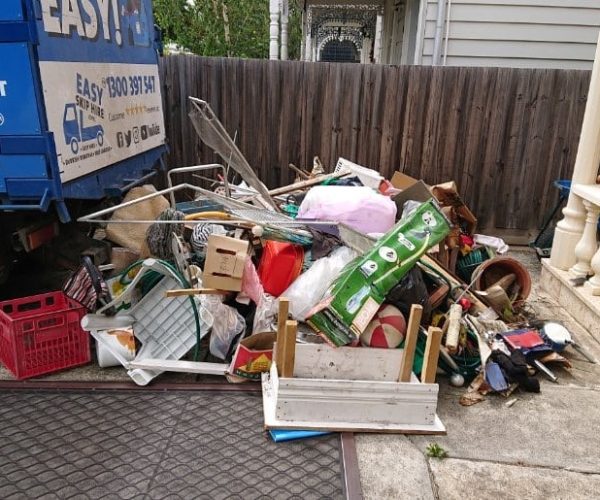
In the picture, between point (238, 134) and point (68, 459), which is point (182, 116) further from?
point (68, 459)

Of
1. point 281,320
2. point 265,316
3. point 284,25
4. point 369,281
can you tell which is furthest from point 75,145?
point 284,25

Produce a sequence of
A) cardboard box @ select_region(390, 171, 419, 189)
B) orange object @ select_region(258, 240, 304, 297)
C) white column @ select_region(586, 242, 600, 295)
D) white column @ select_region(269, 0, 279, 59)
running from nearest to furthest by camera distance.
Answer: orange object @ select_region(258, 240, 304, 297) < white column @ select_region(586, 242, 600, 295) < cardboard box @ select_region(390, 171, 419, 189) < white column @ select_region(269, 0, 279, 59)

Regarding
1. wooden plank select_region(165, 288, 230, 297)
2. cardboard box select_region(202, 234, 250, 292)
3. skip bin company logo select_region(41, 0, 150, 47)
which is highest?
skip bin company logo select_region(41, 0, 150, 47)

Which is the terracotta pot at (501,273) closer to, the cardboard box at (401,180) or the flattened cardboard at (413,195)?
the flattened cardboard at (413,195)

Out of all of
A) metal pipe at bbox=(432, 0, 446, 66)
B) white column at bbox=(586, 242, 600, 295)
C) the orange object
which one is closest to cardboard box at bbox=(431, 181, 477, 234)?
white column at bbox=(586, 242, 600, 295)

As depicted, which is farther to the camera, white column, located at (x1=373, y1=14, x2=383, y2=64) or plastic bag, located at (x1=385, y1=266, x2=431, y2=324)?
white column, located at (x1=373, y1=14, x2=383, y2=64)

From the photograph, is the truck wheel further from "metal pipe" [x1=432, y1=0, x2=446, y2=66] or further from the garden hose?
"metal pipe" [x1=432, y1=0, x2=446, y2=66]

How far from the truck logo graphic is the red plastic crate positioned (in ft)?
3.51

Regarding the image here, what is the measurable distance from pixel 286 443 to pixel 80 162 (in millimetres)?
2315

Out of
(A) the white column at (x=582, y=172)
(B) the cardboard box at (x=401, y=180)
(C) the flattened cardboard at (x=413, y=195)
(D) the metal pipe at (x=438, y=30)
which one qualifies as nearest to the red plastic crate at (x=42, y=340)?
(C) the flattened cardboard at (x=413, y=195)

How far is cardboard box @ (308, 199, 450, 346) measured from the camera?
297cm

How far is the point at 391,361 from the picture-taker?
10.3 ft

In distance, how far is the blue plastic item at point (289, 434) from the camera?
9.43 ft

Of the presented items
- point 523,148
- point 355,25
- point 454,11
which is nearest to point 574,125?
point 523,148
